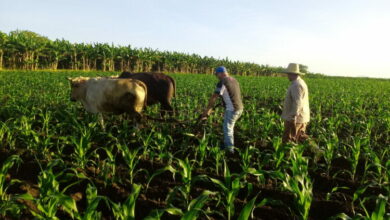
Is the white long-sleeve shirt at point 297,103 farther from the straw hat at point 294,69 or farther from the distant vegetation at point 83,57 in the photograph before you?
the distant vegetation at point 83,57

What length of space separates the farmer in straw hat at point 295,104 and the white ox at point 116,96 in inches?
139

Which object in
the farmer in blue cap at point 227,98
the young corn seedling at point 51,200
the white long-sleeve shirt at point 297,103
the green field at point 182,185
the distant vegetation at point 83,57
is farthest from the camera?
the distant vegetation at point 83,57

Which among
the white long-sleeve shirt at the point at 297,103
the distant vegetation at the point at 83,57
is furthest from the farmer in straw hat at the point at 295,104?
the distant vegetation at the point at 83,57

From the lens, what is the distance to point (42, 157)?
5055 mm

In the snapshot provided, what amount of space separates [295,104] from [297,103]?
0.05 m

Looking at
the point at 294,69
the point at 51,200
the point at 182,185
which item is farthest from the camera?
the point at 294,69

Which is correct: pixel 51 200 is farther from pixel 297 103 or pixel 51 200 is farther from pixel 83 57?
pixel 83 57

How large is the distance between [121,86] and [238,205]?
428 cm

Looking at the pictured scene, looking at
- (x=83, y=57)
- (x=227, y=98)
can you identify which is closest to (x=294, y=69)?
(x=227, y=98)

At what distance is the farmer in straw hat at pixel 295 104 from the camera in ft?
19.0

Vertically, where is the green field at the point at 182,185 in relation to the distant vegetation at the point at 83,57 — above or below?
below

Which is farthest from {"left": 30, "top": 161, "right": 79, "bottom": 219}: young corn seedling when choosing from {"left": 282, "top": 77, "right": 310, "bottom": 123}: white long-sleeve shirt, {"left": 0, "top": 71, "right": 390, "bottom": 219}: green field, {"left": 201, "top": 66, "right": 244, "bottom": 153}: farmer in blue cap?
{"left": 282, "top": 77, "right": 310, "bottom": 123}: white long-sleeve shirt

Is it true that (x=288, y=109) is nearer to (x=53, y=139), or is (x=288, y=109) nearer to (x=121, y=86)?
(x=121, y=86)

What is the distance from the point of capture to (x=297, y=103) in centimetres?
581
